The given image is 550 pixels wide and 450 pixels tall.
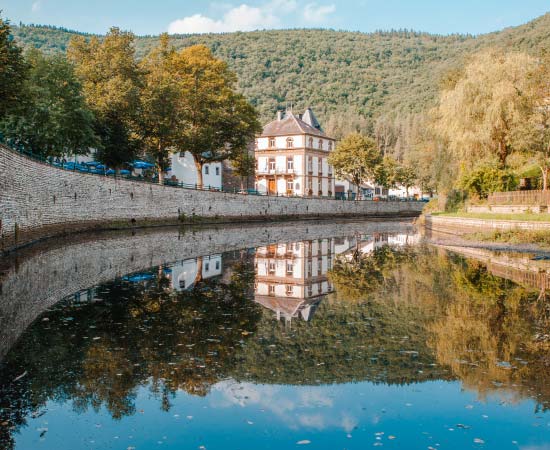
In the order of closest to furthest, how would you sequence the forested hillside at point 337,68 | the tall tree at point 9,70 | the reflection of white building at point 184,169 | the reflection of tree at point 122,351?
the reflection of tree at point 122,351 < the tall tree at point 9,70 < the reflection of white building at point 184,169 < the forested hillside at point 337,68

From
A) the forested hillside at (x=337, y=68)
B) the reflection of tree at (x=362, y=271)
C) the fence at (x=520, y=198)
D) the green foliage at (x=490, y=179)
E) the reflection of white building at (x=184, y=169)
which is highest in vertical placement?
the forested hillside at (x=337, y=68)

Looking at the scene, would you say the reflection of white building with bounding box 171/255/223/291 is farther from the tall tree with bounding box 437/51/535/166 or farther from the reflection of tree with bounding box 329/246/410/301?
the tall tree with bounding box 437/51/535/166

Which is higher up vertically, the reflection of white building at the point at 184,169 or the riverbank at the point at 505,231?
the reflection of white building at the point at 184,169

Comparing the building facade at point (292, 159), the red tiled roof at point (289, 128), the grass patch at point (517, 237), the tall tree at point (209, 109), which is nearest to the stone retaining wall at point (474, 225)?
the grass patch at point (517, 237)

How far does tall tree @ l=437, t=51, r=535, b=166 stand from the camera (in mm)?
37125

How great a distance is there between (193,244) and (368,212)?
56.3m

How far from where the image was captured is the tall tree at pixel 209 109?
48.1 m

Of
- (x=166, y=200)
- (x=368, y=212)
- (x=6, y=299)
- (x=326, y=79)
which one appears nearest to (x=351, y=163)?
(x=368, y=212)

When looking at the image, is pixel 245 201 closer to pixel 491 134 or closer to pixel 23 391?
pixel 491 134

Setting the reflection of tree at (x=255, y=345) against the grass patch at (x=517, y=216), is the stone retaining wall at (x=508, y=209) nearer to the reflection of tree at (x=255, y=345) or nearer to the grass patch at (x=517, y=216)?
the grass patch at (x=517, y=216)

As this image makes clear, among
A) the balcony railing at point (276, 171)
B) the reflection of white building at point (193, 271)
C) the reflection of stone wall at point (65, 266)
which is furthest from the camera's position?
the balcony railing at point (276, 171)

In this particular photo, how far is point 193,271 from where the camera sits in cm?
1758

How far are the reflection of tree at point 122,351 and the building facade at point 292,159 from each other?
231 ft

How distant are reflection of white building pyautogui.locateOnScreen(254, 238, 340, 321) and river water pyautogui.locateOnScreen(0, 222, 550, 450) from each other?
0.37ft
